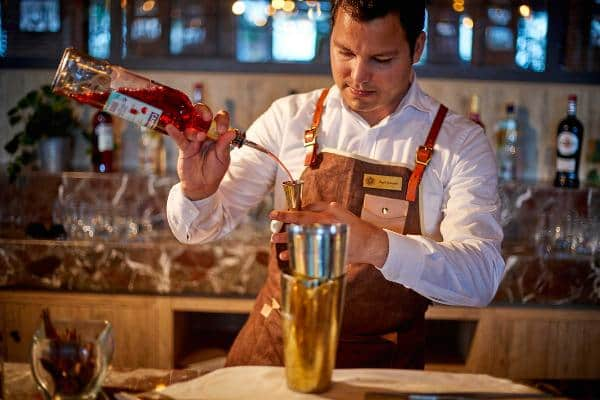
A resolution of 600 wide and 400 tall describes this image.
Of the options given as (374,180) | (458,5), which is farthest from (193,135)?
(458,5)

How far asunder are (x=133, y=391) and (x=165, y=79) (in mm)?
2259

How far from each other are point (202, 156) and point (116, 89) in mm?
265

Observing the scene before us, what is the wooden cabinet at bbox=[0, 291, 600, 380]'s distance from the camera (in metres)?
2.60

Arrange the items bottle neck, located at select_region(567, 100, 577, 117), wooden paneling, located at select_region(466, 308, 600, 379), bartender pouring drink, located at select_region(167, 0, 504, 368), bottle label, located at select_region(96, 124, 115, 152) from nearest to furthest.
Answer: bartender pouring drink, located at select_region(167, 0, 504, 368) → wooden paneling, located at select_region(466, 308, 600, 379) → bottle neck, located at select_region(567, 100, 577, 117) → bottle label, located at select_region(96, 124, 115, 152)

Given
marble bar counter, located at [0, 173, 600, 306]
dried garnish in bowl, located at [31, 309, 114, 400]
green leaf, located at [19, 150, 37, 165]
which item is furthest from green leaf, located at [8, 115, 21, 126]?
dried garnish in bowl, located at [31, 309, 114, 400]

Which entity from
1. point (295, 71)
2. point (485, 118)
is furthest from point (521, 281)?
point (295, 71)

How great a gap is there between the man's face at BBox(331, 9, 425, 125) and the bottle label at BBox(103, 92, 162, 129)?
1.63 ft

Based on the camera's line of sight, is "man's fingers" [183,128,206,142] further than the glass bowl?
Yes

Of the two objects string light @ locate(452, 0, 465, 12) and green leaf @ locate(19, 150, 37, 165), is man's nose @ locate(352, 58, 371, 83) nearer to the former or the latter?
string light @ locate(452, 0, 465, 12)

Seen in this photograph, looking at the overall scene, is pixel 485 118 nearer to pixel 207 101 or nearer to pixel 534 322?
pixel 534 322

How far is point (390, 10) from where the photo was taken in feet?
5.31

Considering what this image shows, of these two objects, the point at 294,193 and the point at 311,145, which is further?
the point at 311,145

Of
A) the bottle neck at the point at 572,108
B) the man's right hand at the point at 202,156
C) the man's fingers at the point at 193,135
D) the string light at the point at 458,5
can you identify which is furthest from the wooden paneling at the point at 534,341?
the man's fingers at the point at 193,135

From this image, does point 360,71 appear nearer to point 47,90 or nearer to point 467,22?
point 467,22
